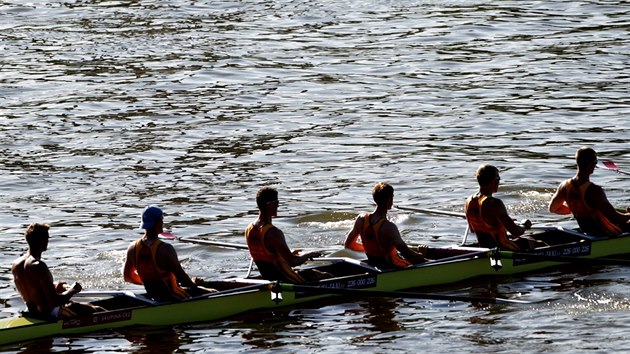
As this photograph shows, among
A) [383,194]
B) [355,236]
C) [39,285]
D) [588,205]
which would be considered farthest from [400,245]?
[39,285]

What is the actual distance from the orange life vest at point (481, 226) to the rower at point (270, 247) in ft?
9.05

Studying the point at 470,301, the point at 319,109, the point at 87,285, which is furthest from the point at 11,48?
the point at 470,301

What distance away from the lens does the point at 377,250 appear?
65.8 ft

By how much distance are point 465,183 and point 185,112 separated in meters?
9.23

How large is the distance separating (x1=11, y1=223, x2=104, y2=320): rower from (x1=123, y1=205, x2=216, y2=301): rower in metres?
0.91

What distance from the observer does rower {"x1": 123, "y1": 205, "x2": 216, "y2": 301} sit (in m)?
18.0

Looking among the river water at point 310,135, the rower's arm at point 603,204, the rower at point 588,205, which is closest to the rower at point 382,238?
the river water at point 310,135

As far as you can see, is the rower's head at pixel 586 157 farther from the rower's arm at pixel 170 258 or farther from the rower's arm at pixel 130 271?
the rower's arm at pixel 130 271

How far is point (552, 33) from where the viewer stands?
134 feet

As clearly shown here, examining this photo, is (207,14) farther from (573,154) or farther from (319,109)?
(573,154)

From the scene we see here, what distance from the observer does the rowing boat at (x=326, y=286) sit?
1803 centimetres

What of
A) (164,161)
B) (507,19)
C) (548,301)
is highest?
(507,19)

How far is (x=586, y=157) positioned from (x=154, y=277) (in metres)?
7.05

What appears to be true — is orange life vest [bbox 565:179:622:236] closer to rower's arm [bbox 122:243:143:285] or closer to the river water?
the river water
